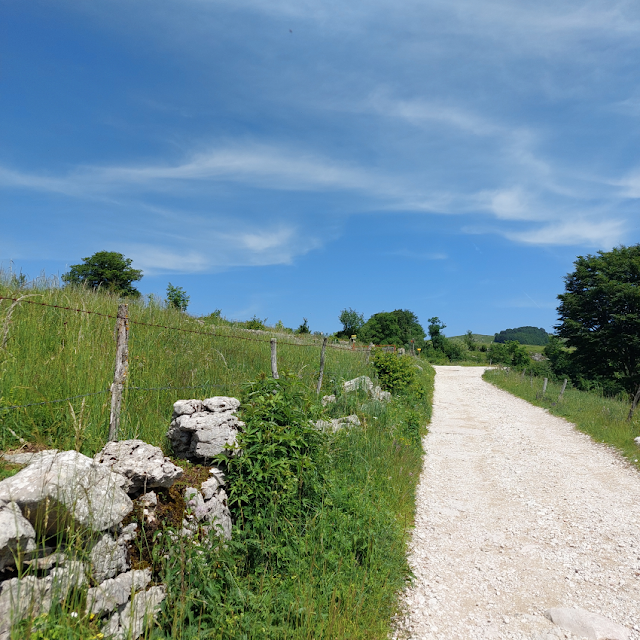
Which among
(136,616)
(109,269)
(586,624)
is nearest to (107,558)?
(136,616)

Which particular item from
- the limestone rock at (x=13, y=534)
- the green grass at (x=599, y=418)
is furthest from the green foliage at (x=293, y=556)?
the green grass at (x=599, y=418)

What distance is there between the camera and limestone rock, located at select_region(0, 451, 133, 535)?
2.98 m

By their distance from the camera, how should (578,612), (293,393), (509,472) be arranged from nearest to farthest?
(578,612) < (293,393) < (509,472)

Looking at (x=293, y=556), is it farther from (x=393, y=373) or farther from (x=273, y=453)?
(x=393, y=373)

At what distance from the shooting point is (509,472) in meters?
9.25

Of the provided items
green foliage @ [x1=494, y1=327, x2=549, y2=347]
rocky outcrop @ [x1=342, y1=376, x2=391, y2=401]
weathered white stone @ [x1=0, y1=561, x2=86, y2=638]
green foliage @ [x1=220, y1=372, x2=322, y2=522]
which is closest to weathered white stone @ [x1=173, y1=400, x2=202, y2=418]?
green foliage @ [x1=220, y1=372, x2=322, y2=522]

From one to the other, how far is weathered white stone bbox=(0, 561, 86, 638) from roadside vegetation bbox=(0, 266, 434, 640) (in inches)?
3.6

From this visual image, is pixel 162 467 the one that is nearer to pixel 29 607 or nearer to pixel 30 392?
pixel 29 607

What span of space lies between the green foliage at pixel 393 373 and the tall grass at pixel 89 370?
8.20 metres

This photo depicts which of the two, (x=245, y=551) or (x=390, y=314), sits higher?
(x=390, y=314)

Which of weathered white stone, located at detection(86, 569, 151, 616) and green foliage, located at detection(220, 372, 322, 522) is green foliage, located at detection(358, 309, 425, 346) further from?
weathered white stone, located at detection(86, 569, 151, 616)

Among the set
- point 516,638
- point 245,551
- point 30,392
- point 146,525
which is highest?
point 30,392

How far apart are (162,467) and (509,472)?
302 inches

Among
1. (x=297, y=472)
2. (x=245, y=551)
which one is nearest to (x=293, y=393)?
(x=297, y=472)
